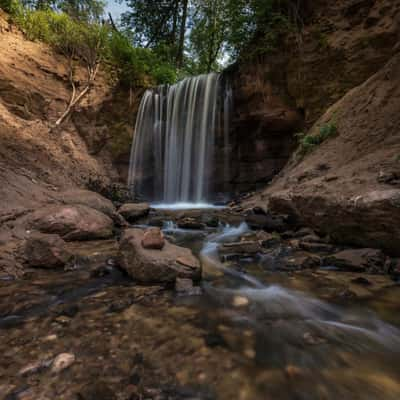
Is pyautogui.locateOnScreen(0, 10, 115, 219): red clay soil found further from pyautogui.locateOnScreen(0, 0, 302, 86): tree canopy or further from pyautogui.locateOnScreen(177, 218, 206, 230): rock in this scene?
pyautogui.locateOnScreen(177, 218, 206, 230): rock

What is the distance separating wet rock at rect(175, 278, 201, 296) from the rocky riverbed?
0.05 ft

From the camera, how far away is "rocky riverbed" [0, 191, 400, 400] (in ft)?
4.00

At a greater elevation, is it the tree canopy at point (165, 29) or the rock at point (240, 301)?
the tree canopy at point (165, 29)

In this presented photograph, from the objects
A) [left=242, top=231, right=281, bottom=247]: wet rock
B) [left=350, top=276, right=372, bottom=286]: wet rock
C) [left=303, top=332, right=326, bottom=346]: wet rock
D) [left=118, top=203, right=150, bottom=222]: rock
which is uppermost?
[left=118, top=203, right=150, bottom=222]: rock

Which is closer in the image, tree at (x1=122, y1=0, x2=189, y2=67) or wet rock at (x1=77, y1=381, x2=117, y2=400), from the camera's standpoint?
wet rock at (x1=77, y1=381, x2=117, y2=400)

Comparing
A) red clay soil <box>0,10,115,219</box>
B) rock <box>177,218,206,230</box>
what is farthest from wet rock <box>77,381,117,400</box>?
red clay soil <box>0,10,115,219</box>

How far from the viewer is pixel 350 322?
1.84m

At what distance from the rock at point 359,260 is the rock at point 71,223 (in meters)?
3.35

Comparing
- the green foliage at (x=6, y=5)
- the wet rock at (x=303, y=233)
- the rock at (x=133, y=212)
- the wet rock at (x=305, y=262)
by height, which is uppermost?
the green foliage at (x=6, y=5)

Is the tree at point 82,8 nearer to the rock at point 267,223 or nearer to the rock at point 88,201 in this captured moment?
the rock at point 88,201

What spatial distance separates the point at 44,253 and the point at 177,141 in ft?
28.0

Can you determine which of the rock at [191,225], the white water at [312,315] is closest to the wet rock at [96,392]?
the white water at [312,315]

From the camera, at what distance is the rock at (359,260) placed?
8.46ft

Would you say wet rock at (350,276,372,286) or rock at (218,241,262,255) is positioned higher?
rock at (218,241,262,255)
